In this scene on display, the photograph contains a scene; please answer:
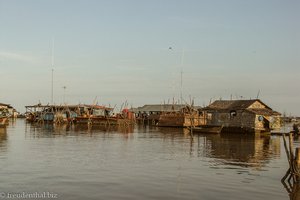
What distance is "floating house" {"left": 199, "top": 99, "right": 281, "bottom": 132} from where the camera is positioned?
163 feet

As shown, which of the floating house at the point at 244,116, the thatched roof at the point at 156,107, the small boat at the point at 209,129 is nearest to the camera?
the floating house at the point at 244,116

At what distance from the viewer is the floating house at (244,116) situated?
49.5m

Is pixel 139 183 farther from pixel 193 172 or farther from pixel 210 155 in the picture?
pixel 210 155

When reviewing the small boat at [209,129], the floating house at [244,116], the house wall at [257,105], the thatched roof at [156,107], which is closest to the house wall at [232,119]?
the floating house at [244,116]

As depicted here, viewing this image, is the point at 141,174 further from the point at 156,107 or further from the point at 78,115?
the point at 156,107

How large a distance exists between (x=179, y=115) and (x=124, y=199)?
5452 cm

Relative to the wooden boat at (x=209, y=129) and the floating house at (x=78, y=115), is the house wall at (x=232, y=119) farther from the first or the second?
the floating house at (x=78, y=115)

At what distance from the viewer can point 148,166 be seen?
21.0m

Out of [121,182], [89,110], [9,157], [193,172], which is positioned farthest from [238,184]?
[89,110]

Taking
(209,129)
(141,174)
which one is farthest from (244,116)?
(141,174)

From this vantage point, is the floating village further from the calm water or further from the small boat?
the calm water

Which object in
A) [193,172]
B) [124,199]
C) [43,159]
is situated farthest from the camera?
[43,159]

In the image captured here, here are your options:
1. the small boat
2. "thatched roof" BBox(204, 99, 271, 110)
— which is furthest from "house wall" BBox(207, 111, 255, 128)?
the small boat

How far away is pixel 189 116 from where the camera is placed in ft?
217
